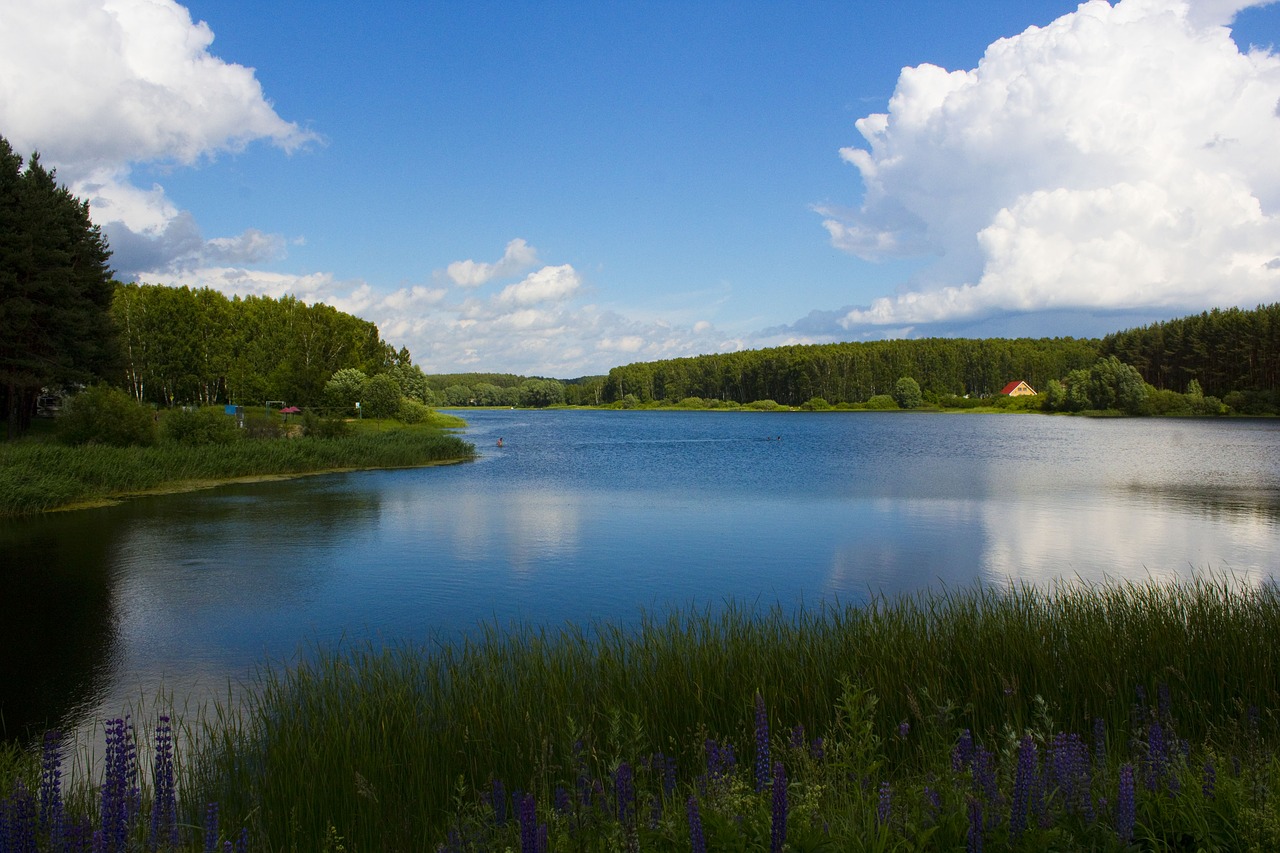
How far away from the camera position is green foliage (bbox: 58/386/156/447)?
27172mm

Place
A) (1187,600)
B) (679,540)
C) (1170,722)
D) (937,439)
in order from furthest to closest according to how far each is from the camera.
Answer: (937,439) < (679,540) < (1187,600) < (1170,722)

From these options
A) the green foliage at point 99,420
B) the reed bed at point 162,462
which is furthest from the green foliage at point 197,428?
the green foliage at point 99,420

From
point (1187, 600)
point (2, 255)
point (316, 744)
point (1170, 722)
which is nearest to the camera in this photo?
point (1170, 722)

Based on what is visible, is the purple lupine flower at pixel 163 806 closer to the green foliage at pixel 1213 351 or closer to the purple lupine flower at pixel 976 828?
the purple lupine flower at pixel 976 828

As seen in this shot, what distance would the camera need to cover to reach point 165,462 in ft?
85.4

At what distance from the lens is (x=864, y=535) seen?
57.1ft

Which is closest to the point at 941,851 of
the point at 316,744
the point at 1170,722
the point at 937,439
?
the point at 1170,722

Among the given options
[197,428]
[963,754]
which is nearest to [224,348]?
[197,428]

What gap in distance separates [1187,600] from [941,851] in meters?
5.94

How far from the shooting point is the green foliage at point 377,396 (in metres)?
59.2

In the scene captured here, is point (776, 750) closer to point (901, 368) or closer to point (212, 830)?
point (212, 830)

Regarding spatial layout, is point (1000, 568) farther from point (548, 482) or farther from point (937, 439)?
point (937, 439)

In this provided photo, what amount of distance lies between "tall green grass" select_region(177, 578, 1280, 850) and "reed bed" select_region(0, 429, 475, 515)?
698 inches

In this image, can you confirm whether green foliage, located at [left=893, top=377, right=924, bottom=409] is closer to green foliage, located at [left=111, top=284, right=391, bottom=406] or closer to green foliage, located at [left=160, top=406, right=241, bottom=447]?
green foliage, located at [left=111, top=284, right=391, bottom=406]
